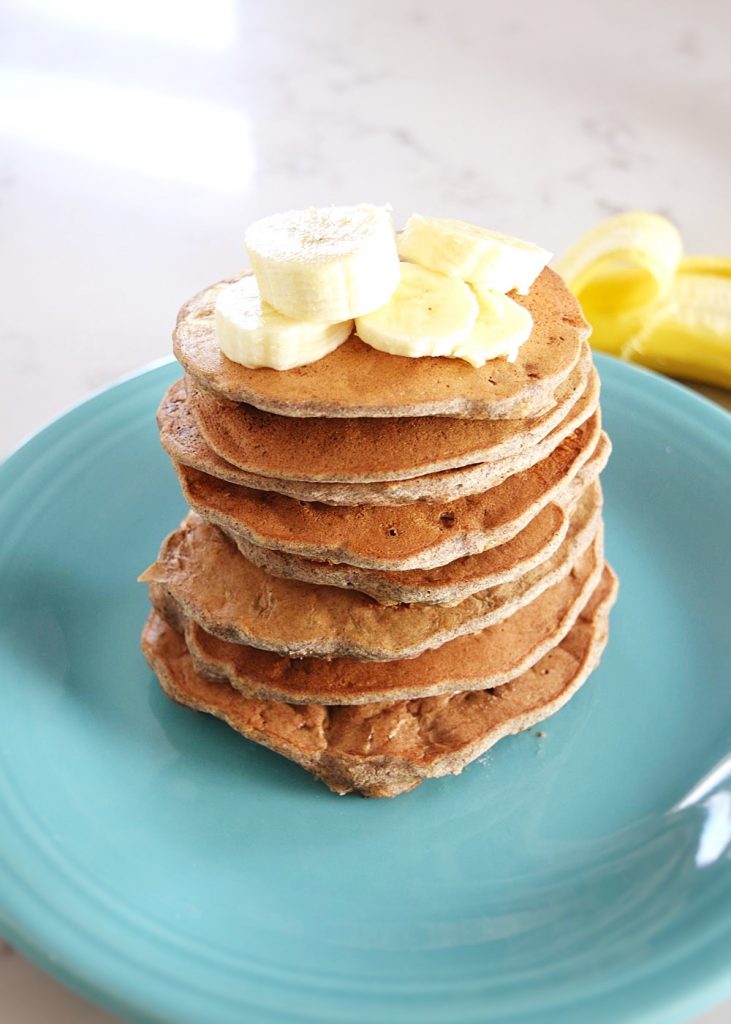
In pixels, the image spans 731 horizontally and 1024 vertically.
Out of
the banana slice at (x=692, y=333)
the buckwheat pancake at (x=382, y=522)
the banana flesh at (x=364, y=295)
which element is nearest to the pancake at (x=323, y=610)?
the buckwheat pancake at (x=382, y=522)

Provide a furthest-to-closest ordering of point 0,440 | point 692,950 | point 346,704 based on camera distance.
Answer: point 0,440 → point 346,704 → point 692,950

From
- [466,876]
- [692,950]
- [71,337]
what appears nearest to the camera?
[692,950]

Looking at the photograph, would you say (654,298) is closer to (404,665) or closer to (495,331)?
(495,331)

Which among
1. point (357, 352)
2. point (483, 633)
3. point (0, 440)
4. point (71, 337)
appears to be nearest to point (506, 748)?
point (483, 633)

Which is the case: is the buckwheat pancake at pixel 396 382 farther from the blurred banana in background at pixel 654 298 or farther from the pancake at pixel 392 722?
the blurred banana in background at pixel 654 298

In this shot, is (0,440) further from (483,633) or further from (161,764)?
(483,633)

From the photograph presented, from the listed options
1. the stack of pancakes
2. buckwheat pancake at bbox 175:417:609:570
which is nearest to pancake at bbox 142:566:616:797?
the stack of pancakes
